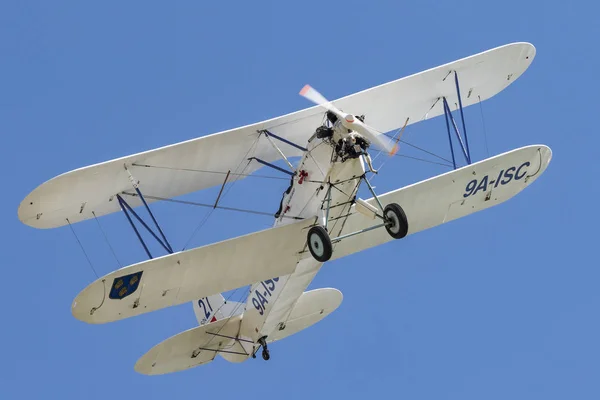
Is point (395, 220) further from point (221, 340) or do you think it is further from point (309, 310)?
point (221, 340)

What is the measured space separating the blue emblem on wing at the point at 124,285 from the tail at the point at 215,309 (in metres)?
4.04

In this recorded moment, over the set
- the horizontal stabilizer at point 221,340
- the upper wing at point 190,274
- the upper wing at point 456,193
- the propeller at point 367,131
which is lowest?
the horizontal stabilizer at point 221,340

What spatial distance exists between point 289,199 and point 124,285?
304 centimetres

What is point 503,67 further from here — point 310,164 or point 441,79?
point 310,164

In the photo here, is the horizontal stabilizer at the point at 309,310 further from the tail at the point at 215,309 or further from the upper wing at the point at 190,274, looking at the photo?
the upper wing at the point at 190,274

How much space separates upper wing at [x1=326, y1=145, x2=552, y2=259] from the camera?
1001 inches

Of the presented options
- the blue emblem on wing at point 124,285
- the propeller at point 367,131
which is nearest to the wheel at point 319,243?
the propeller at point 367,131

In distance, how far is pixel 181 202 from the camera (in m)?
26.4

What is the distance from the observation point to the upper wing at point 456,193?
25438 mm

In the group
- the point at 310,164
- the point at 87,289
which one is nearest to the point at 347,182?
the point at 310,164

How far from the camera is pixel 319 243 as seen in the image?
24188 mm

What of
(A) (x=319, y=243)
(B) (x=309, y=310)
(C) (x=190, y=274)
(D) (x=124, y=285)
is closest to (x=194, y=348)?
(B) (x=309, y=310)

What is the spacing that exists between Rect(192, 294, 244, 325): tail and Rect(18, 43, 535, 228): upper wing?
2.96 metres

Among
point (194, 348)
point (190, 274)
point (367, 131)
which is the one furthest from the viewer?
point (194, 348)
